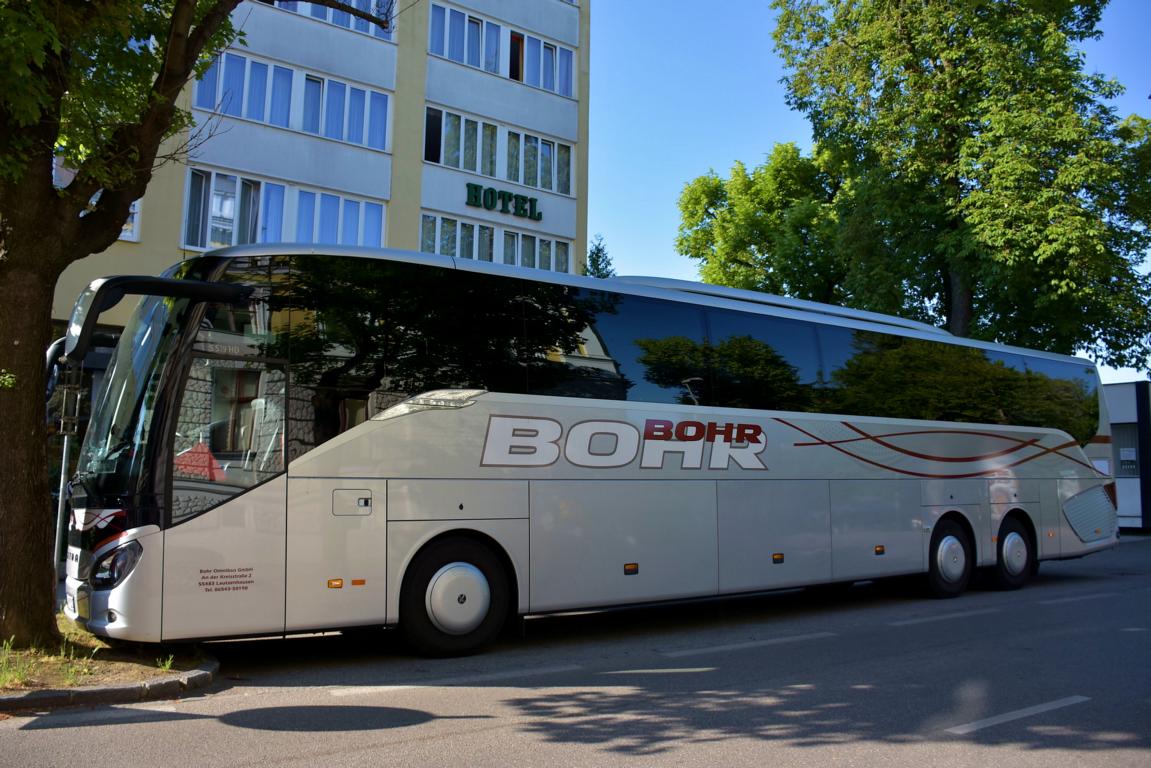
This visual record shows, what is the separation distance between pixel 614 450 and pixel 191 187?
Result: 1447 centimetres

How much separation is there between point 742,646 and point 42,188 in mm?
7765

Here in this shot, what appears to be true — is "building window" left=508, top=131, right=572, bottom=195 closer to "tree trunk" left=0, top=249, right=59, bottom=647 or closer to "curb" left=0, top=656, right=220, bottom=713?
"tree trunk" left=0, top=249, right=59, bottom=647

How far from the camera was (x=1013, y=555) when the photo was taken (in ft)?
50.4

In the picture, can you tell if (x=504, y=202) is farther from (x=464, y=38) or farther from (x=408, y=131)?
(x=464, y=38)

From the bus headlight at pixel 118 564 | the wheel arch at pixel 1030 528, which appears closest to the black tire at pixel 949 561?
the wheel arch at pixel 1030 528

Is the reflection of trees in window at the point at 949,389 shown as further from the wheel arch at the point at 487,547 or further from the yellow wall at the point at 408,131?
the yellow wall at the point at 408,131

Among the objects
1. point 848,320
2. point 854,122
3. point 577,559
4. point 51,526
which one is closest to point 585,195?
point 854,122

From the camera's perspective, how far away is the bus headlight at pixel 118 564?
297 inches

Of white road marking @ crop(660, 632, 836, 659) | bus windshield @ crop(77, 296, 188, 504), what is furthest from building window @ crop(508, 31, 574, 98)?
white road marking @ crop(660, 632, 836, 659)

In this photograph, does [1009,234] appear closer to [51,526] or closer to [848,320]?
[848,320]

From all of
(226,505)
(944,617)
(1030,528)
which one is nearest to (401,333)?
(226,505)

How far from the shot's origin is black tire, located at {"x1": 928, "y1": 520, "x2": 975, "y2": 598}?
46.3 feet

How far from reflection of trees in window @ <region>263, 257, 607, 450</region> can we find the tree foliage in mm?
17124

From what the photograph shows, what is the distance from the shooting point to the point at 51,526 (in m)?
8.18
